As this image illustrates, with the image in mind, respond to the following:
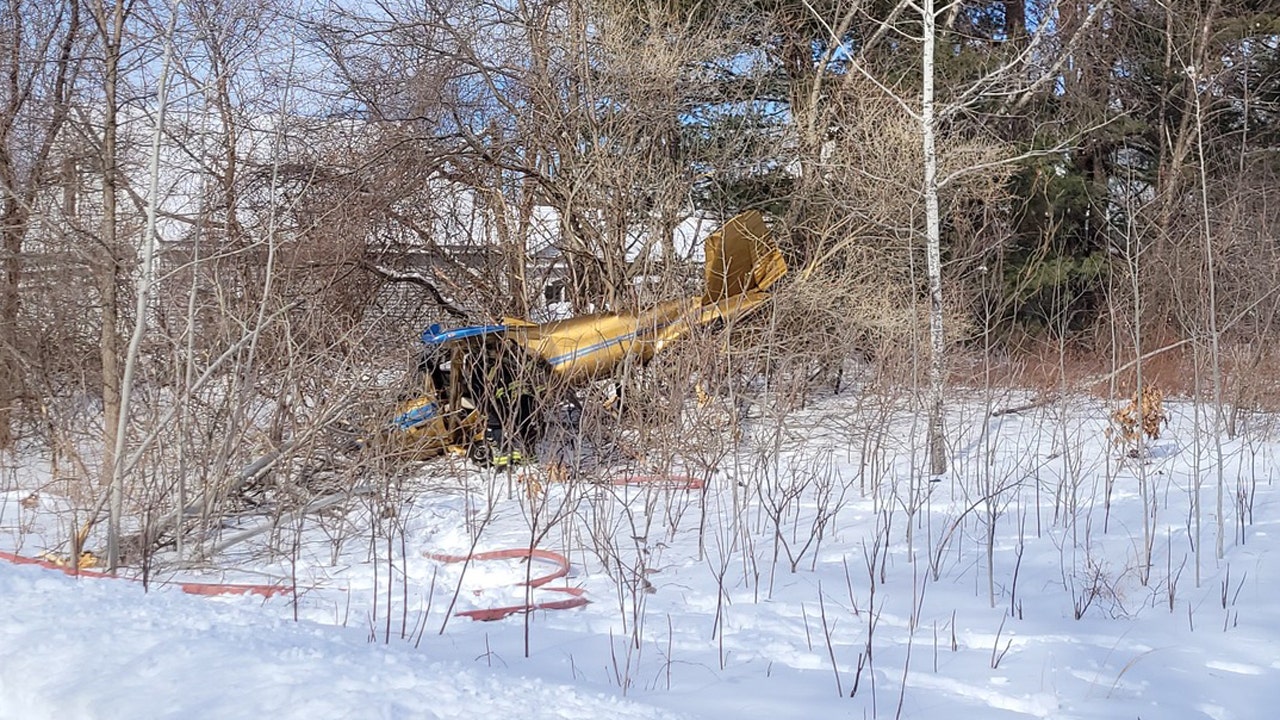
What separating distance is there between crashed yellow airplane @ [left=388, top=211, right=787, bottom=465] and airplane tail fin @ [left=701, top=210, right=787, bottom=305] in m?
0.02

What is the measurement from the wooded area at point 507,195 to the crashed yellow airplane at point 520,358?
0.43m

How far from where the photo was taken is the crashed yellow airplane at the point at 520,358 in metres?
9.28

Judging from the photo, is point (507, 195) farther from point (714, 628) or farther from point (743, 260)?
point (714, 628)

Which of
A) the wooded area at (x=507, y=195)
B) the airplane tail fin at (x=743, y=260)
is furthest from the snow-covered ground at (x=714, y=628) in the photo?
the airplane tail fin at (x=743, y=260)

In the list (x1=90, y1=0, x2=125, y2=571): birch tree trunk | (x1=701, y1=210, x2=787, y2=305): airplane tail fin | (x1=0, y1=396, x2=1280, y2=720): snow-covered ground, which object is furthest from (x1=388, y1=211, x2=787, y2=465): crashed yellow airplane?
(x1=90, y1=0, x2=125, y2=571): birch tree trunk

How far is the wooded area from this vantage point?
28.9ft

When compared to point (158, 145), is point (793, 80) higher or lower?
higher

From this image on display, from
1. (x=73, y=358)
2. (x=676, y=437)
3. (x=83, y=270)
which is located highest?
(x=83, y=270)

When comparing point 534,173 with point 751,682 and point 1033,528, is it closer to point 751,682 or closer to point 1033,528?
point 1033,528

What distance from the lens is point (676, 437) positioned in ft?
26.5

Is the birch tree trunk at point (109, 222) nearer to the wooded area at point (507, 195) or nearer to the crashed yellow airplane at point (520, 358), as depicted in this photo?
the wooded area at point (507, 195)

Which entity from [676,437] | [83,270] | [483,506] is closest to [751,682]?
[676,437]

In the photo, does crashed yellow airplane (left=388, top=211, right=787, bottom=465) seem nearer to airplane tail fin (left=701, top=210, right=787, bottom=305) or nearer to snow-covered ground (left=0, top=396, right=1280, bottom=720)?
airplane tail fin (left=701, top=210, right=787, bottom=305)

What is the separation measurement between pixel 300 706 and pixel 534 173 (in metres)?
9.26
